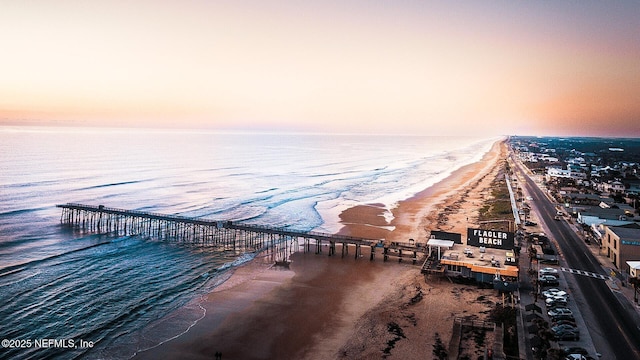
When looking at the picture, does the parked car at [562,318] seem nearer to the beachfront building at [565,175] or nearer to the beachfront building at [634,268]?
the beachfront building at [634,268]

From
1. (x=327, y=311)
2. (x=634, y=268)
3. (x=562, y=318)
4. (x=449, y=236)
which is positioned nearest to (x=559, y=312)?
(x=562, y=318)

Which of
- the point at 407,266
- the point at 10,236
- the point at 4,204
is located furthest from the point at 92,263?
the point at 4,204

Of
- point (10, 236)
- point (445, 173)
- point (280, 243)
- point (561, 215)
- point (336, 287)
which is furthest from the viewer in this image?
point (445, 173)

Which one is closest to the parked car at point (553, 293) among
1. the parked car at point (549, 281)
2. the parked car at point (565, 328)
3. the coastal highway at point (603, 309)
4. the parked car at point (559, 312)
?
the coastal highway at point (603, 309)

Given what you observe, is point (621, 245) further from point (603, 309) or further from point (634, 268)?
point (603, 309)

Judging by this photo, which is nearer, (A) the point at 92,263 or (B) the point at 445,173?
(A) the point at 92,263

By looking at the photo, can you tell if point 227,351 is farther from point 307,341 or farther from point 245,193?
point 245,193

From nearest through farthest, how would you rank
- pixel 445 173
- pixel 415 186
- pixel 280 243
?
pixel 280 243
pixel 415 186
pixel 445 173
